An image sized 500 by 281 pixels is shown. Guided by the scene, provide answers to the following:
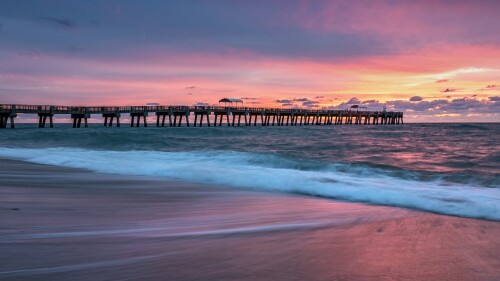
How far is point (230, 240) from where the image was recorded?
11.1 feet

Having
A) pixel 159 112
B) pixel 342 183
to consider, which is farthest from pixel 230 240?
pixel 159 112

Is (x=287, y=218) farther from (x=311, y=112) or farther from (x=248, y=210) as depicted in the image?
(x=311, y=112)

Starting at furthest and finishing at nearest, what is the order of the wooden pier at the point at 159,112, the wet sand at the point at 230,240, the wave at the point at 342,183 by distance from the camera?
the wooden pier at the point at 159,112 < the wave at the point at 342,183 < the wet sand at the point at 230,240

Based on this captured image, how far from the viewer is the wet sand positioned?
2.59m

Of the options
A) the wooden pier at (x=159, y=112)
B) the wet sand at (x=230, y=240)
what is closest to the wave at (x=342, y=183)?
the wet sand at (x=230, y=240)

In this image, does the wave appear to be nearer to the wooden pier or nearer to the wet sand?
the wet sand

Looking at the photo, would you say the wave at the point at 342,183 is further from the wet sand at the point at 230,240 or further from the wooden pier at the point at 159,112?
the wooden pier at the point at 159,112

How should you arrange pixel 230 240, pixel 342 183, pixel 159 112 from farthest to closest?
1. pixel 159 112
2. pixel 342 183
3. pixel 230 240

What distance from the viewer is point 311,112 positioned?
81312 mm

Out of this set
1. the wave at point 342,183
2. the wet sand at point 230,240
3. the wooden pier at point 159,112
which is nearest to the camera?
the wet sand at point 230,240

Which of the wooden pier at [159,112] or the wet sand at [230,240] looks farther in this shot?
the wooden pier at [159,112]

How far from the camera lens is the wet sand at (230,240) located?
8.50 feet

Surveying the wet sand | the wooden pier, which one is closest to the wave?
the wet sand

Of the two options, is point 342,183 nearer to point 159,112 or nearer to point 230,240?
point 230,240
